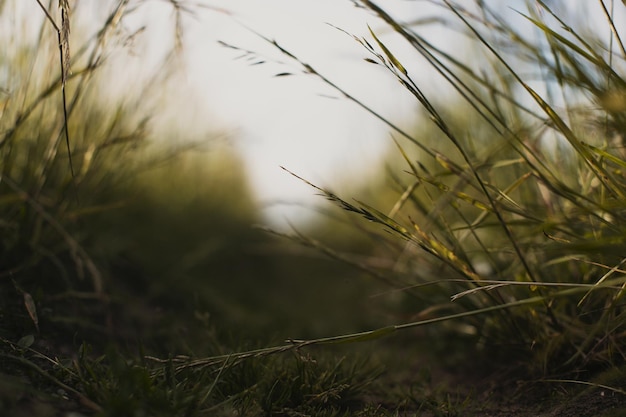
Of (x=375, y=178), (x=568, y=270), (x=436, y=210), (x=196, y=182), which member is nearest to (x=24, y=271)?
(x=436, y=210)

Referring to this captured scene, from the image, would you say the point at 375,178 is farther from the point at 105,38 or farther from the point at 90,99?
the point at 105,38

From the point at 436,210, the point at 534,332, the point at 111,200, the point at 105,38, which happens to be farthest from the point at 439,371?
the point at 111,200

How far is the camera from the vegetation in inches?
39.3

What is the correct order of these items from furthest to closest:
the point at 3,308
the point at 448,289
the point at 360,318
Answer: the point at 360,318, the point at 448,289, the point at 3,308

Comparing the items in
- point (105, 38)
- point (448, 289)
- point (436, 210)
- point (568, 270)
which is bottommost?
point (448, 289)

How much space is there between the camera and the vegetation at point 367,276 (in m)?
1.00

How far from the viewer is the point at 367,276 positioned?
1693 mm

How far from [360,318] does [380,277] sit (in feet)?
3.59

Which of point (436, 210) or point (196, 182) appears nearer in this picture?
point (436, 210)

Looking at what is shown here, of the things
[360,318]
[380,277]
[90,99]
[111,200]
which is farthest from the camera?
[360,318]

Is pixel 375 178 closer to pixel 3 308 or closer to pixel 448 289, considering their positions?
pixel 448 289

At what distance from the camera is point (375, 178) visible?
4094mm

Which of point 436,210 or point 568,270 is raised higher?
point 436,210

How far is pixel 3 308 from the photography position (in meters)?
1.24
